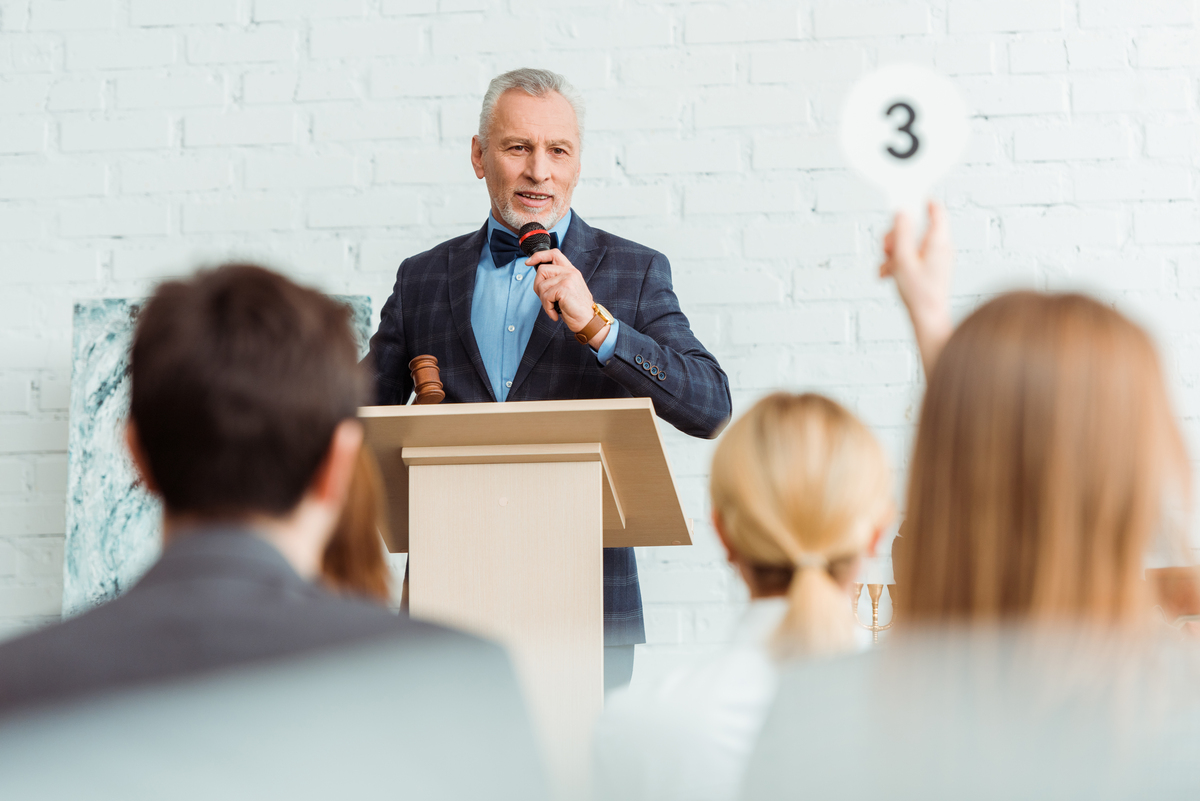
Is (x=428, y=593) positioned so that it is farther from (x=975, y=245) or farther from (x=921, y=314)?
(x=975, y=245)

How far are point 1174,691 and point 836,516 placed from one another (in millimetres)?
309

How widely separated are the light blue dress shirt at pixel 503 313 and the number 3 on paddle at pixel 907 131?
1063 mm

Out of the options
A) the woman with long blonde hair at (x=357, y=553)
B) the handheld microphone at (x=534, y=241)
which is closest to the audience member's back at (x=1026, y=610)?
the woman with long blonde hair at (x=357, y=553)

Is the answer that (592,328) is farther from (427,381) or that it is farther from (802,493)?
(802,493)

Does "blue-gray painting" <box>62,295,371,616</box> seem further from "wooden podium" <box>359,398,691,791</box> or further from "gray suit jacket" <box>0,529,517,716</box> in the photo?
"gray suit jacket" <box>0,529,517,716</box>

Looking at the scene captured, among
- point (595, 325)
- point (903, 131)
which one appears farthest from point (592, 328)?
point (903, 131)

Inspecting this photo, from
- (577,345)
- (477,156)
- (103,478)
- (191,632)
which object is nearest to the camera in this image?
(191,632)

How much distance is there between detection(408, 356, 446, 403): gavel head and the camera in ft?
6.04

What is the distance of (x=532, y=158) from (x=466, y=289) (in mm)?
307

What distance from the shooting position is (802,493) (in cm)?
101

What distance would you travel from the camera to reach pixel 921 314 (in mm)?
1118

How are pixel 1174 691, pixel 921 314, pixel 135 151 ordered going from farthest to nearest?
pixel 135 151, pixel 921 314, pixel 1174 691

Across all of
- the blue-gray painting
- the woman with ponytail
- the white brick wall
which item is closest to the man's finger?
the woman with ponytail

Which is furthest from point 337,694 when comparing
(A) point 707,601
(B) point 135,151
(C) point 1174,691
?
(B) point 135,151
